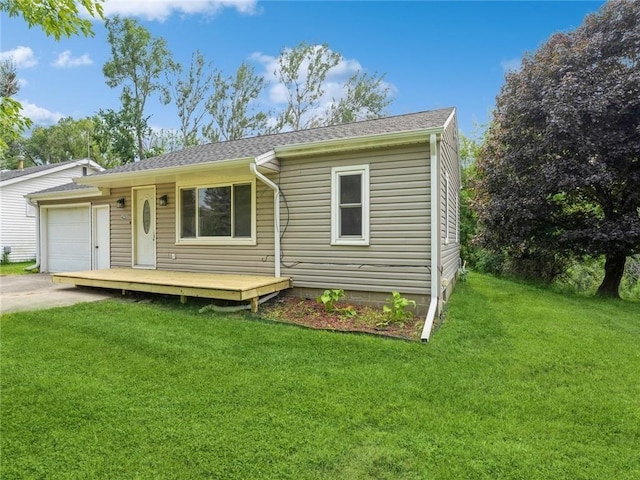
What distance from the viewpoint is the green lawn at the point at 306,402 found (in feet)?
7.68

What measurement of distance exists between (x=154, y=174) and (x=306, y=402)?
6.26 m

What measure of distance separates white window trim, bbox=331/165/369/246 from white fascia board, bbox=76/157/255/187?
1449 mm

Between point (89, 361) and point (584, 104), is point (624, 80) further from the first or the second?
point (89, 361)

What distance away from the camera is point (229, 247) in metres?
7.57

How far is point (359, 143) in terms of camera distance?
605 centimetres

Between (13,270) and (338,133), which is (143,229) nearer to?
(338,133)

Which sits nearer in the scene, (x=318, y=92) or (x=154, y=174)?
(x=154, y=174)

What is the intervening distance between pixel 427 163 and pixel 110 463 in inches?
204

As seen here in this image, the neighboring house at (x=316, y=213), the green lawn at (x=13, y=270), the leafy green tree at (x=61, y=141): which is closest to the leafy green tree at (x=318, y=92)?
the green lawn at (x=13, y=270)

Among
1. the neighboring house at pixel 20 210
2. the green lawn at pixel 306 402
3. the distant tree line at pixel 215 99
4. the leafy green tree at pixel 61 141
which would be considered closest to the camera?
the green lawn at pixel 306 402

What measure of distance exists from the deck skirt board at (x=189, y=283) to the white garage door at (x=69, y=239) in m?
3.02

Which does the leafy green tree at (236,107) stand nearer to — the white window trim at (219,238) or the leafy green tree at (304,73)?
the leafy green tree at (304,73)

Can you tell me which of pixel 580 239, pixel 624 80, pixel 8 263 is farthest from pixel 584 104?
pixel 8 263

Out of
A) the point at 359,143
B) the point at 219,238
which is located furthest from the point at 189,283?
the point at 359,143
